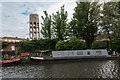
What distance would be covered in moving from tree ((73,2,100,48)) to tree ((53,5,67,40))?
4.28 m

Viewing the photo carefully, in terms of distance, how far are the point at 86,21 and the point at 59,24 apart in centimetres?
899

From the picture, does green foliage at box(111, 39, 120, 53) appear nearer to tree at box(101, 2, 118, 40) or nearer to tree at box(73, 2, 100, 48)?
tree at box(101, 2, 118, 40)

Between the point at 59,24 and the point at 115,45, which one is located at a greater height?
the point at 59,24

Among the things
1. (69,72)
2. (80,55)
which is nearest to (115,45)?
(80,55)

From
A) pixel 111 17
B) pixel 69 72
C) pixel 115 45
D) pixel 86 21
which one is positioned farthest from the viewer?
pixel 86 21

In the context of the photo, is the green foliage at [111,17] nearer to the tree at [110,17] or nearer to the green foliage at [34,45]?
the tree at [110,17]

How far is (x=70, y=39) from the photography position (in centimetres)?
2602

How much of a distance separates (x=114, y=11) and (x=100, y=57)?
45.1ft

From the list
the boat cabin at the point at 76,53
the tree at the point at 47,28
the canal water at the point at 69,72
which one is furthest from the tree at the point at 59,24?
the canal water at the point at 69,72

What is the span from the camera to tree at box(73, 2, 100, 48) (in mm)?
28016

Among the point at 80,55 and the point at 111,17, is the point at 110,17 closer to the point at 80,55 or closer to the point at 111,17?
the point at 111,17

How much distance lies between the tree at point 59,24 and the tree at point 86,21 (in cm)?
428

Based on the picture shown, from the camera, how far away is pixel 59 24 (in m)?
27.7

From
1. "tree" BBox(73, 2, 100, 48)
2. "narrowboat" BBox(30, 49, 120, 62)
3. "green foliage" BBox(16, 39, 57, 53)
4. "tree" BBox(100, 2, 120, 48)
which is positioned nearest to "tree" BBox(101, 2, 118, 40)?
"tree" BBox(100, 2, 120, 48)
